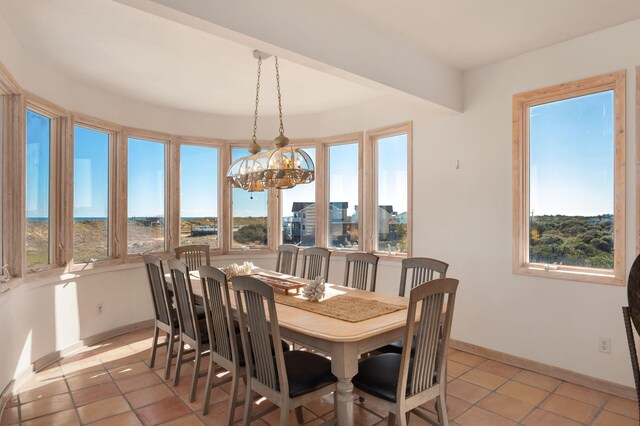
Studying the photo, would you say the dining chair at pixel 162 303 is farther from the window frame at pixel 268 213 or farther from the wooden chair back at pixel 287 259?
the window frame at pixel 268 213

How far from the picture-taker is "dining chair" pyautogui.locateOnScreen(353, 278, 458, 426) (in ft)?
6.35

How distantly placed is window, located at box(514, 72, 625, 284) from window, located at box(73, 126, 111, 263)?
439 centimetres

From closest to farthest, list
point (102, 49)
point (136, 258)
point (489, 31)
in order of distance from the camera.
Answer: point (489, 31)
point (102, 49)
point (136, 258)

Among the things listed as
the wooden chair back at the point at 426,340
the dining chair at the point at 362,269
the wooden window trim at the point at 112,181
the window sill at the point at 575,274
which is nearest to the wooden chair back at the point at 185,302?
the dining chair at the point at 362,269

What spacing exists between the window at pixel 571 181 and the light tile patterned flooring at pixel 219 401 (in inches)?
37.0

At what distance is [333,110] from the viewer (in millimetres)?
5086

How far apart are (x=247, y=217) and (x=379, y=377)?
12.3ft

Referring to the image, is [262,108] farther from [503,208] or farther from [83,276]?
[503,208]

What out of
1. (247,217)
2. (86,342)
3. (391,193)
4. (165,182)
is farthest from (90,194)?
(391,193)

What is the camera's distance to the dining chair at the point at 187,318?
9.11ft

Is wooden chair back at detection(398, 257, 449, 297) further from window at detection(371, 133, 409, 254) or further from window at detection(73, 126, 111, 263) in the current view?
window at detection(73, 126, 111, 263)

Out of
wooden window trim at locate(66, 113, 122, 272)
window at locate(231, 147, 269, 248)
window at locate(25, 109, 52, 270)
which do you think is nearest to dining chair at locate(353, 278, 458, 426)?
window at locate(25, 109, 52, 270)

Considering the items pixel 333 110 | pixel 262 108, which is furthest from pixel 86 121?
pixel 333 110

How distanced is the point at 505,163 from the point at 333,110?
7.88ft
